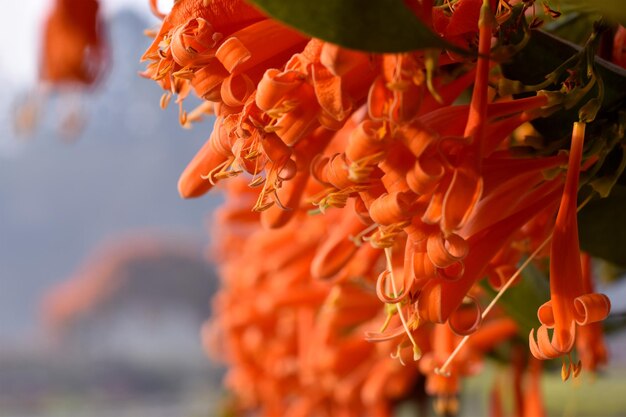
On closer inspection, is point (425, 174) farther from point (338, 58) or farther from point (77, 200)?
point (77, 200)

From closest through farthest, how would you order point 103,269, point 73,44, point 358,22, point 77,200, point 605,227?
point 358,22
point 605,227
point 73,44
point 103,269
point 77,200

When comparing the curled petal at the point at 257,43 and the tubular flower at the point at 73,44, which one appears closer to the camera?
the curled petal at the point at 257,43

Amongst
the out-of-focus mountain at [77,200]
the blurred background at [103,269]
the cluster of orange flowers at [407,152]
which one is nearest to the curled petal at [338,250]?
the cluster of orange flowers at [407,152]

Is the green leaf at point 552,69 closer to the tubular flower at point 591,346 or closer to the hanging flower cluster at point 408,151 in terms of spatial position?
the hanging flower cluster at point 408,151

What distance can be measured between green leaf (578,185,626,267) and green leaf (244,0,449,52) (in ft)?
0.36

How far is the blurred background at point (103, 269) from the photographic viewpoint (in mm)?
1849

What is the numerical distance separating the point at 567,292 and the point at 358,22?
8 centimetres

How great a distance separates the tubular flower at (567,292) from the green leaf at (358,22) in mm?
58

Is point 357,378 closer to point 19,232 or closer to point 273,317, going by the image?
point 273,317

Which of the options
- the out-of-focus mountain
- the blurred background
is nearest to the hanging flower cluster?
the blurred background

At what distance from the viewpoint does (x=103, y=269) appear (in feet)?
6.16

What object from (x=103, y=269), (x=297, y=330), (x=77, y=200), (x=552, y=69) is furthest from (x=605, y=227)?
(x=77, y=200)

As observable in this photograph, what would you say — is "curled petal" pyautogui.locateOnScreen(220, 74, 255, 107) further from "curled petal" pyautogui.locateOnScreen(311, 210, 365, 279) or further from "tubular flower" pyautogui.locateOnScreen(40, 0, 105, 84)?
"tubular flower" pyautogui.locateOnScreen(40, 0, 105, 84)

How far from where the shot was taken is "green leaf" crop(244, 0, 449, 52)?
16 centimetres
